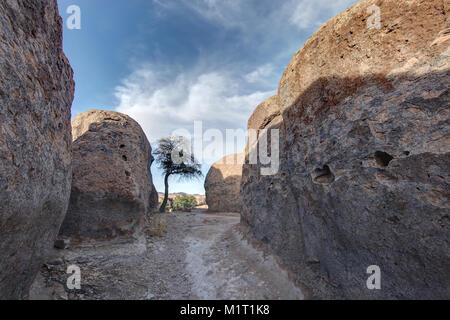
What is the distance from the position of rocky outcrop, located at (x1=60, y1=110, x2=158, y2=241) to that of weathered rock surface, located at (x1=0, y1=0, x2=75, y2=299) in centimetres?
238

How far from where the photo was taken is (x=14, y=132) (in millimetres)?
2391

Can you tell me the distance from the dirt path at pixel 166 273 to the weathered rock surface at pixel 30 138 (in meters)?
0.95

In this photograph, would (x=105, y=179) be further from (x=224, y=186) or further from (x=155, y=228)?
(x=224, y=186)

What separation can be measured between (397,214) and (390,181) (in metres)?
0.41

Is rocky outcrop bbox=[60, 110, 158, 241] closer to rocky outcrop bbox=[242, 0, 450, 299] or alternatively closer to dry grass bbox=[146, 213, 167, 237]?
dry grass bbox=[146, 213, 167, 237]

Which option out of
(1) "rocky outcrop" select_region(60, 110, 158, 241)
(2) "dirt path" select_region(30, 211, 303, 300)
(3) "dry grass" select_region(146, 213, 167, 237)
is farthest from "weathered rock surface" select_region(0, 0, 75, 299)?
(3) "dry grass" select_region(146, 213, 167, 237)

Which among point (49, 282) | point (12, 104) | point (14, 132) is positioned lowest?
point (49, 282)

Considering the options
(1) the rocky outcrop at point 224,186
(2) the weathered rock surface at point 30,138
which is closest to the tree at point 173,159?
(1) the rocky outcrop at point 224,186

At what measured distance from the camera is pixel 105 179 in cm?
652

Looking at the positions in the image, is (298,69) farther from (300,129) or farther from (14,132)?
(14,132)

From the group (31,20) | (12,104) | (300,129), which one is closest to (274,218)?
(300,129)

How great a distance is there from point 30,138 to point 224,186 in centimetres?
1371

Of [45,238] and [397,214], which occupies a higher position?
[397,214]

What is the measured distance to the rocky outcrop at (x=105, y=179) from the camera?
6102 millimetres
